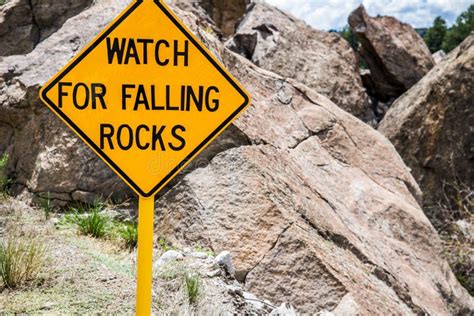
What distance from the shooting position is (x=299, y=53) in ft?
36.3

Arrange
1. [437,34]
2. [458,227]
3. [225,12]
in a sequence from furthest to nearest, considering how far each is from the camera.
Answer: [437,34] → [225,12] → [458,227]

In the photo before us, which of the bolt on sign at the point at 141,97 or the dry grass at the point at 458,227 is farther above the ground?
the bolt on sign at the point at 141,97

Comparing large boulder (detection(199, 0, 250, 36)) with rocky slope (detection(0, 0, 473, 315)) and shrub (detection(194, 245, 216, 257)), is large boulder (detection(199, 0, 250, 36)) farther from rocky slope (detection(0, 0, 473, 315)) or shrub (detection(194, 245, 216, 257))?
shrub (detection(194, 245, 216, 257))

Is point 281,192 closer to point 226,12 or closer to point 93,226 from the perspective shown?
point 93,226

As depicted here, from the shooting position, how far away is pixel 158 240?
15.3ft

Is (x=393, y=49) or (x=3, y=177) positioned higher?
(x=393, y=49)

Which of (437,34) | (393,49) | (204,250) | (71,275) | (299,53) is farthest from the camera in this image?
(437,34)

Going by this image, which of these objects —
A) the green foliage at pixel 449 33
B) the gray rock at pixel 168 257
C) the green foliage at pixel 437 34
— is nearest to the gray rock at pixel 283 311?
the gray rock at pixel 168 257

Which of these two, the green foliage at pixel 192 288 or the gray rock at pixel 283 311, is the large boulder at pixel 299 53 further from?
the green foliage at pixel 192 288

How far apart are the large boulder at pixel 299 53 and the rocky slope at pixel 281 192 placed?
13.6 feet

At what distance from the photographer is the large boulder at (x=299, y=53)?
10.8 metres

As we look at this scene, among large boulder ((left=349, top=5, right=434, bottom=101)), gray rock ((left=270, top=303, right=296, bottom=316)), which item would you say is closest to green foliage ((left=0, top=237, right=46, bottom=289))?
gray rock ((left=270, top=303, right=296, bottom=316))

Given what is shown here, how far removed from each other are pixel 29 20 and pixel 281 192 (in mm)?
4545

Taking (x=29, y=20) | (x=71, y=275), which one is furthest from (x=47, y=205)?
(x=29, y=20)
